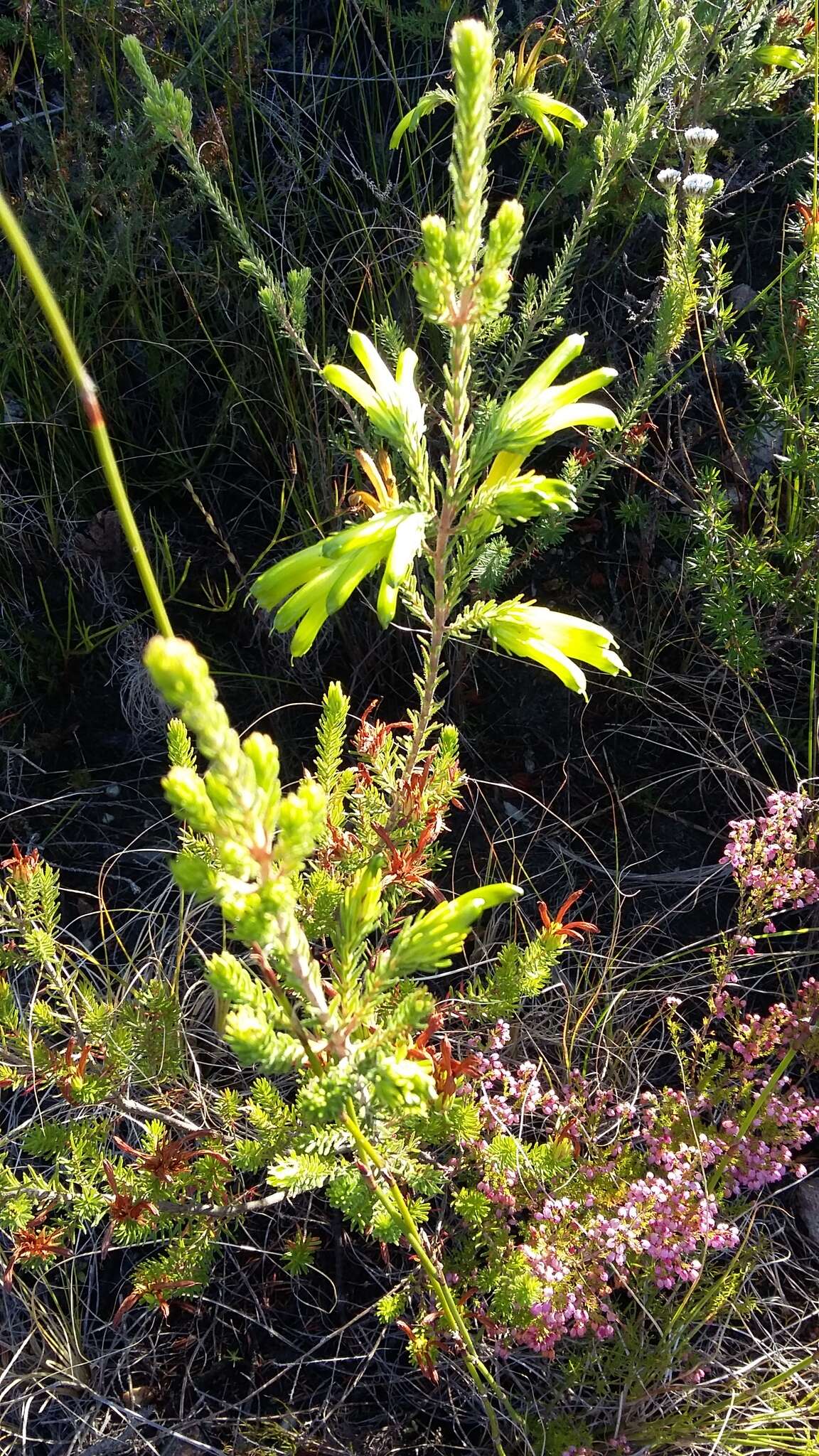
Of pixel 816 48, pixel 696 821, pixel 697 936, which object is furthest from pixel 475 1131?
pixel 816 48

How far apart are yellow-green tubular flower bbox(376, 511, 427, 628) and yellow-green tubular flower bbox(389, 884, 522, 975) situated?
32 centimetres

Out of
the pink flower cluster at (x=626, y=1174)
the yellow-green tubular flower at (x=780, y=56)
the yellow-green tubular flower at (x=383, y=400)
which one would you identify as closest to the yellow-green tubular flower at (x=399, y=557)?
the yellow-green tubular flower at (x=383, y=400)

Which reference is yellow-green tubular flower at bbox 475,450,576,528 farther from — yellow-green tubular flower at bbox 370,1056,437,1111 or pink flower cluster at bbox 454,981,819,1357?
pink flower cluster at bbox 454,981,819,1357

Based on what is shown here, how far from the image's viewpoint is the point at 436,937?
984 mm

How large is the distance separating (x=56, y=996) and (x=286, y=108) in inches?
102

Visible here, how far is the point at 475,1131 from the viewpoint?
1530mm

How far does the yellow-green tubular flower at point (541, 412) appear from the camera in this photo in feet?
3.65

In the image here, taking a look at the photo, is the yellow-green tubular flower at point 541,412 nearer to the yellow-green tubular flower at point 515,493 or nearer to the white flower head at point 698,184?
the yellow-green tubular flower at point 515,493

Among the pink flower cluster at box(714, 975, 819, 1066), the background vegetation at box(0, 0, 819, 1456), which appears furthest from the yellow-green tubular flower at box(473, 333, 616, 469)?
the pink flower cluster at box(714, 975, 819, 1066)

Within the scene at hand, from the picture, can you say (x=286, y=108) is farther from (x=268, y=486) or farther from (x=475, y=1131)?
(x=475, y=1131)

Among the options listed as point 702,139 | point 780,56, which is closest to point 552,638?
point 702,139

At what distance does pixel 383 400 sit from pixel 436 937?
0.64 metres

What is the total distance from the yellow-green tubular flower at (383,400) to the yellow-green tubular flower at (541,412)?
8 cm

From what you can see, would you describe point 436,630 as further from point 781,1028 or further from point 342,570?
point 781,1028
